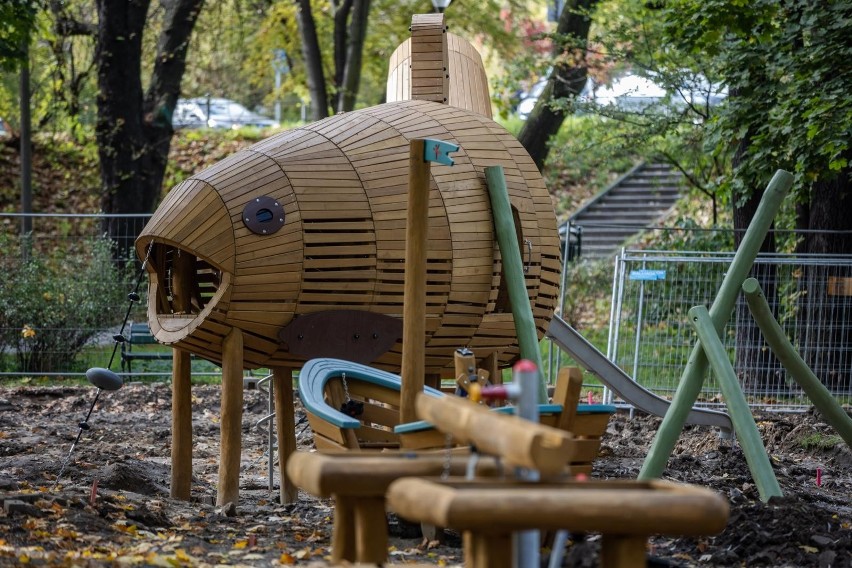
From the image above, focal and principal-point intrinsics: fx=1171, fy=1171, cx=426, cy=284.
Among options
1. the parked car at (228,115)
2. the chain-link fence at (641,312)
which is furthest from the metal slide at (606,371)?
the parked car at (228,115)

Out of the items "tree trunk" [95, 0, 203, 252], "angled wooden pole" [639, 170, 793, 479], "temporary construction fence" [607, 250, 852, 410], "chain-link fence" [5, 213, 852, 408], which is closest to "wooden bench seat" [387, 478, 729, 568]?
"angled wooden pole" [639, 170, 793, 479]

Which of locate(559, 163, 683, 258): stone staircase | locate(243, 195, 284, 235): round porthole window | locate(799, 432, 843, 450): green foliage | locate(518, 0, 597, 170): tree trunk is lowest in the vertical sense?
locate(799, 432, 843, 450): green foliage

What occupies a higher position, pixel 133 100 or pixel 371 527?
pixel 133 100

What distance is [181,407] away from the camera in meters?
7.15

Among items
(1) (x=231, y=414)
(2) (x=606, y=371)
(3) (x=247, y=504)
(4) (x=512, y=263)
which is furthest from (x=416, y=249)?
(2) (x=606, y=371)

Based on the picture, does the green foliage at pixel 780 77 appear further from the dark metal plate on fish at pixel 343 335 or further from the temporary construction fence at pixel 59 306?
the temporary construction fence at pixel 59 306

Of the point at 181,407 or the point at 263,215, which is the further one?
the point at 181,407

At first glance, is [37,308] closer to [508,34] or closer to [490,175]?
[490,175]

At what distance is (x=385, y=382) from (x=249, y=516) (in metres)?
1.25

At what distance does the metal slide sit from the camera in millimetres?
9414

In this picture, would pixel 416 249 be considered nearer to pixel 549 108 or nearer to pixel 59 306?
pixel 59 306

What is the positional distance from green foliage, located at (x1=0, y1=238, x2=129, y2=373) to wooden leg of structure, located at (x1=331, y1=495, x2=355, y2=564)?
9.89 m

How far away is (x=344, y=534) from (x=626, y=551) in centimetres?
112

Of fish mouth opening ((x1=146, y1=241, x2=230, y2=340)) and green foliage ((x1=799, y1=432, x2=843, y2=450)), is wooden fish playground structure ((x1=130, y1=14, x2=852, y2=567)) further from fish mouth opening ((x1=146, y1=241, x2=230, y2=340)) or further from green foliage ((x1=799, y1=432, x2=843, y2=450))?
green foliage ((x1=799, y1=432, x2=843, y2=450))
